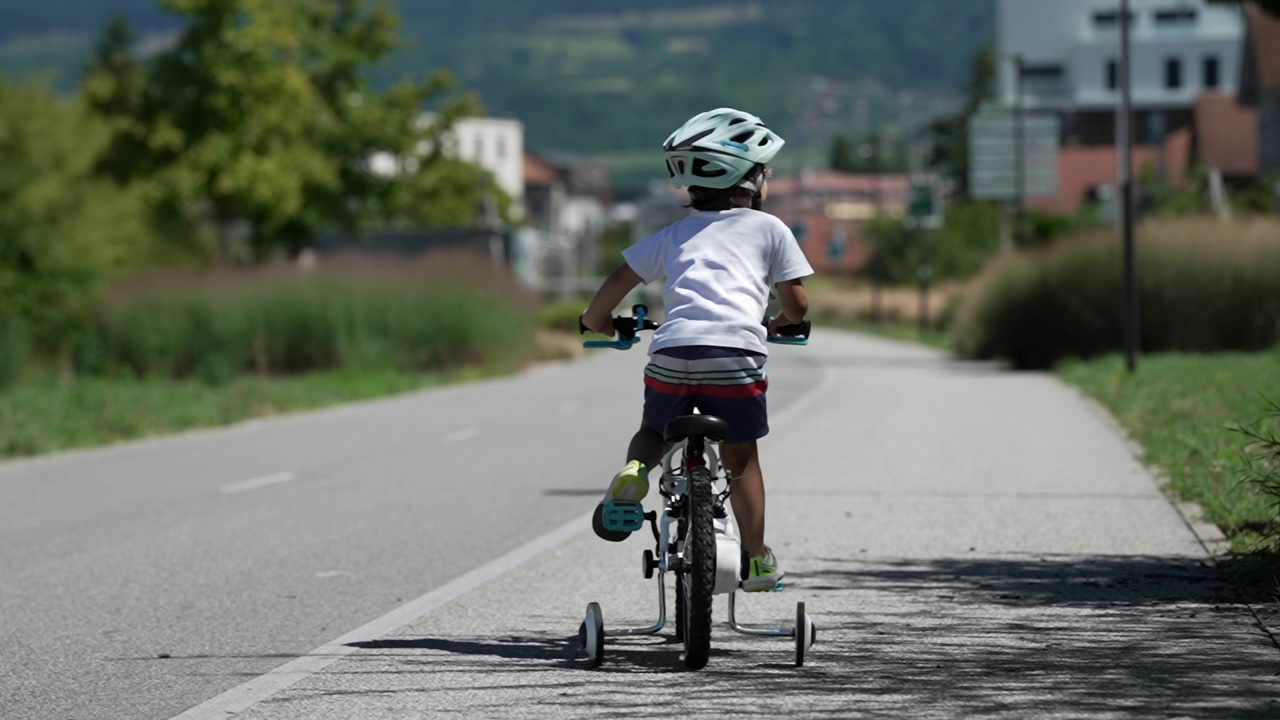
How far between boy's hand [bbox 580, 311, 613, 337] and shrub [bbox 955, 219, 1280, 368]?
26.6 metres

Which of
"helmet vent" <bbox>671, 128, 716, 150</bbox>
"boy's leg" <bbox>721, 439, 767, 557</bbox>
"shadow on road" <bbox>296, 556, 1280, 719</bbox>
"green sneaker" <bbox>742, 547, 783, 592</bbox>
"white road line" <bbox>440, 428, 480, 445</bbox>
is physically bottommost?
"white road line" <bbox>440, 428, 480, 445</bbox>

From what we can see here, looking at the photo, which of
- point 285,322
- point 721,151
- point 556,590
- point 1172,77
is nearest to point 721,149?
point 721,151

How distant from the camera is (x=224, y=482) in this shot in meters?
15.6

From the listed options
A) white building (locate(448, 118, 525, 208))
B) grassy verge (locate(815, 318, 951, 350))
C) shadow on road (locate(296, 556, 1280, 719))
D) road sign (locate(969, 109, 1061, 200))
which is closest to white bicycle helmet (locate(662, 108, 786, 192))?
A: shadow on road (locate(296, 556, 1280, 719))

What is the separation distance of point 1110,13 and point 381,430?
4073 inches

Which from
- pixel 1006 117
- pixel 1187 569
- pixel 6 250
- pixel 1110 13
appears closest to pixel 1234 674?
pixel 1187 569

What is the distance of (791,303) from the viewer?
24.8 feet

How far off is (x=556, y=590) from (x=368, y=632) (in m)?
1.34

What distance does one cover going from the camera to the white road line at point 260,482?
49.1 feet

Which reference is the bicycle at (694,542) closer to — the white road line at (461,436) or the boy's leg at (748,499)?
the boy's leg at (748,499)

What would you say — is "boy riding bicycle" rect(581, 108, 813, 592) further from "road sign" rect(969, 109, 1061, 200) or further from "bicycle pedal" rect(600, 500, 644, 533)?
→ "road sign" rect(969, 109, 1061, 200)

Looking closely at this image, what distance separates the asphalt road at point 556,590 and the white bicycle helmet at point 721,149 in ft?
5.43

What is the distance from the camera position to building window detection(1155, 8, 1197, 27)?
11825 cm

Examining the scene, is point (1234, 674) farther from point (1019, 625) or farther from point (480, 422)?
point (480, 422)
